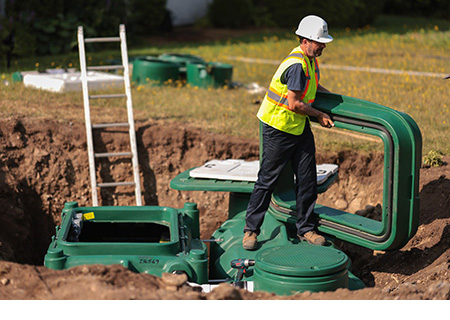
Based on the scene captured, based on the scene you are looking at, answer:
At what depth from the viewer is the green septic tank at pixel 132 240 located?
5.64m

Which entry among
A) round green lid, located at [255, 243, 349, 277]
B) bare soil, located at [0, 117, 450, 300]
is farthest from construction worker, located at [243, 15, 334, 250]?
bare soil, located at [0, 117, 450, 300]

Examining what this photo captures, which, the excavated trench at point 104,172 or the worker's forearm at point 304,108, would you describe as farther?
the excavated trench at point 104,172

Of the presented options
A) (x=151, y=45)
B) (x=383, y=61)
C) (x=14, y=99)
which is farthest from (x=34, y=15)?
(x=383, y=61)

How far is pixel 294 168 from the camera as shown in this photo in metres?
6.33

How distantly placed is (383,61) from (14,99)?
761 cm

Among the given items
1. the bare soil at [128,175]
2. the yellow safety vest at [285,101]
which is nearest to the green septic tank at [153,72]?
the bare soil at [128,175]

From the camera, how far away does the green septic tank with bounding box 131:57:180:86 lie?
39.3 feet

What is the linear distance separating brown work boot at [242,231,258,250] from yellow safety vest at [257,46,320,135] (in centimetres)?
107

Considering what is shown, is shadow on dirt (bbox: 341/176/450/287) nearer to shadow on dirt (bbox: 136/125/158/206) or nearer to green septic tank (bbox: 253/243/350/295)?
green septic tank (bbox: 253/243/350/295)

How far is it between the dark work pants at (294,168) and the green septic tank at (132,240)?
30.0 inches

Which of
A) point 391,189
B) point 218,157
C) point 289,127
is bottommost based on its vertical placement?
point 218,157

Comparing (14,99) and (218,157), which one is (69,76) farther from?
(218,157)

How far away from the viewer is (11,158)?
8734 millimetres

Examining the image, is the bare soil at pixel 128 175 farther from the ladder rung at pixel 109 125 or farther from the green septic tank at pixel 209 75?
the green septic tank at pixel 209 75
